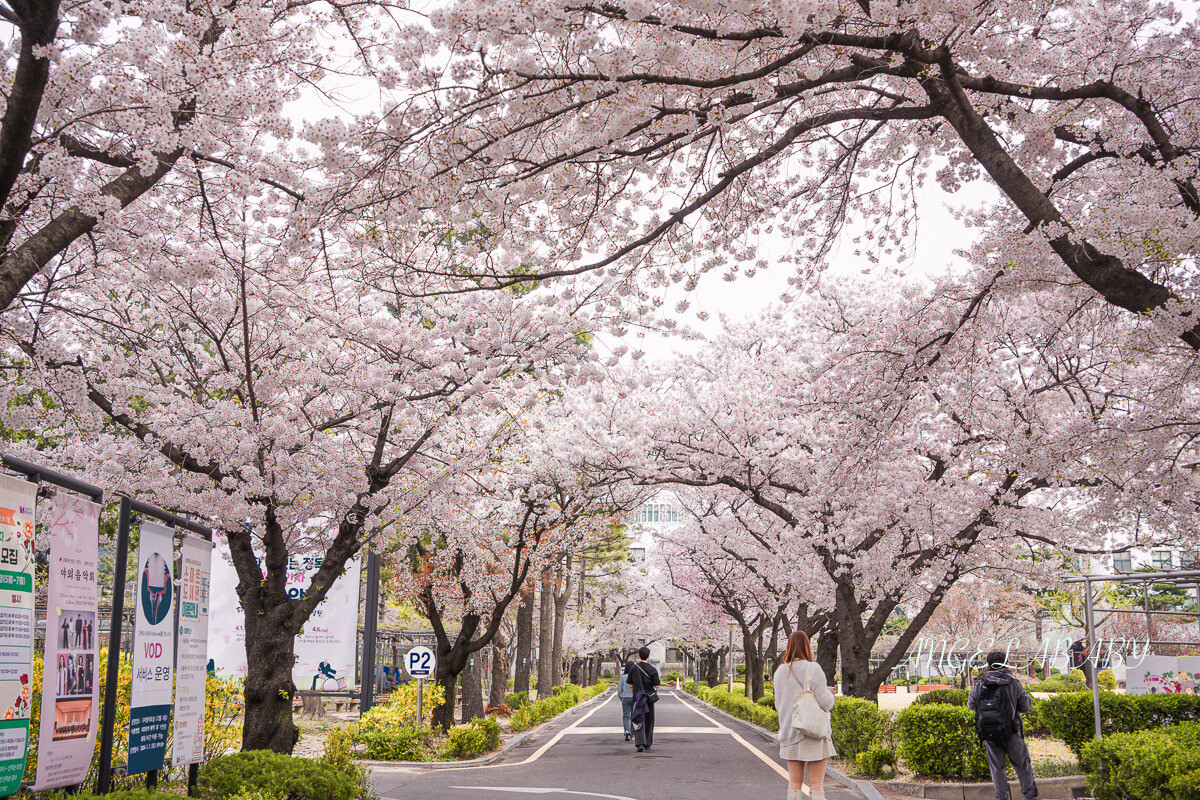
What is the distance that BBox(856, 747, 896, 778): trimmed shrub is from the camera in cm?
1100

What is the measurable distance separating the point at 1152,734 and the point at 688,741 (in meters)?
11.3

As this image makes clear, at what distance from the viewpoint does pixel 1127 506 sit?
11297 millimetres

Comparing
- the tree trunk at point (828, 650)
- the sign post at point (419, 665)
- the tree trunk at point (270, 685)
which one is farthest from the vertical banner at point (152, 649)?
the tree trunk at point (828, 650)

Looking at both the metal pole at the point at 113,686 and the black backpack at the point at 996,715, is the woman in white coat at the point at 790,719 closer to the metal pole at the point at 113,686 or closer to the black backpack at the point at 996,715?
the black backpack at the point at 996,715

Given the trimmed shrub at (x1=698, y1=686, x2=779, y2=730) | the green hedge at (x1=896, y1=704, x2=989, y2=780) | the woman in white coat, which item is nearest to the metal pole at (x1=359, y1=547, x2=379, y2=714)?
the trimmed shrub at (x1=698, y1=686, x2=779, y2=730)

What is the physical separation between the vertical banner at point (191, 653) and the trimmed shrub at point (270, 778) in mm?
214

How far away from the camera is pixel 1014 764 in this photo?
8406 mm

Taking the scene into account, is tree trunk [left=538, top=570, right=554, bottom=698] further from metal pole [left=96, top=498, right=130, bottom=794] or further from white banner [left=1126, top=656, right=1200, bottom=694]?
metal pole [left=96, top=498, right=130, bottom=794]

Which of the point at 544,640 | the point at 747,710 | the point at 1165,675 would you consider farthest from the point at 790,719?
the point at 544,640

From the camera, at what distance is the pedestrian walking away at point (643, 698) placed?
15.8 meters

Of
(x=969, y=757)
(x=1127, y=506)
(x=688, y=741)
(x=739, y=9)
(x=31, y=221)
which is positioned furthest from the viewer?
(x=688, y=741)

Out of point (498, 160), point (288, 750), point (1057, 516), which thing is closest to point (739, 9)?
point (498, 160)

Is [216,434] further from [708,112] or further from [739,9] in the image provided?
[739,9]

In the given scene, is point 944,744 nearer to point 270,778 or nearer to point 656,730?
point 270,778
